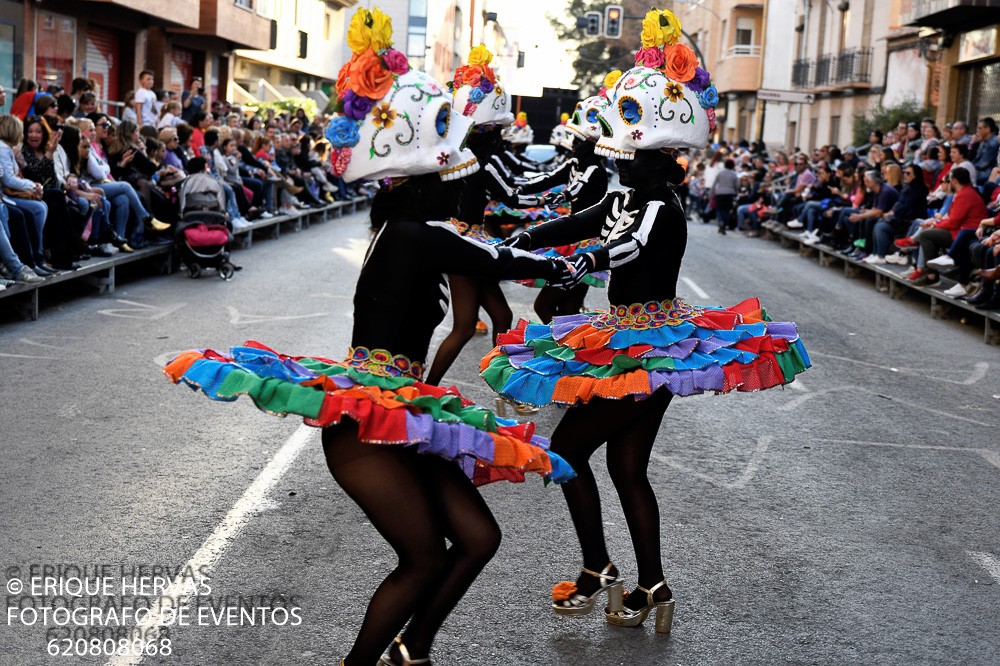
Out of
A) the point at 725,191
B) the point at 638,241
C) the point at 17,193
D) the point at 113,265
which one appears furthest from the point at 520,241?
the point at 725,191

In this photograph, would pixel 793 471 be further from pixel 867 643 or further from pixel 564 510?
pixel 867 643

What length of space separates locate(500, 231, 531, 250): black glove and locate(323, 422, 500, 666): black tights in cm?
94

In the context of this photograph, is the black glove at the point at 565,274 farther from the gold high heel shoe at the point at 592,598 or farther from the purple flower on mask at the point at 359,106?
the gold high heel shoe at the point at 592,598

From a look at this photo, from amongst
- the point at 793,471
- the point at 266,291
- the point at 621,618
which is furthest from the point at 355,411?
the point at 266,291

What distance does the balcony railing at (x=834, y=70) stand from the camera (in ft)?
137

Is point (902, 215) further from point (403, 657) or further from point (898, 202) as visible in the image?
point (403, 657)

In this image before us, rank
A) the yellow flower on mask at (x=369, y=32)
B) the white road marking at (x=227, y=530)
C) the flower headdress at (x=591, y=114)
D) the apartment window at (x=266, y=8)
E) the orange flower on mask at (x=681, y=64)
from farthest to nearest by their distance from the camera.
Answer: the apartment window at (x=266, y=8) < the flower headdress at (x=591, y=114) < the orange flower on mask at (x=681, y=64) < the white road marking at (x=227, y=530) < the yellow flower on mask at (x=369, y=32)

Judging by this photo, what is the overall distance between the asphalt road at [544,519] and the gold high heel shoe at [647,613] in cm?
5

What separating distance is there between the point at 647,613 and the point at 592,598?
0.25m

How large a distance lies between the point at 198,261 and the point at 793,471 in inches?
416

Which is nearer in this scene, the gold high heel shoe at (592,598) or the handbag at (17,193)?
the gold high heel shoe at (592,598)

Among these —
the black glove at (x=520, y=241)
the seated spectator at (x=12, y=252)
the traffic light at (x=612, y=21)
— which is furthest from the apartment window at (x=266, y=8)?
the black glove at (x=520, y=241)

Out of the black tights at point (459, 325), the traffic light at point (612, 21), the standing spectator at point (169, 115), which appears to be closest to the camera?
the black tights at point (459, 325)

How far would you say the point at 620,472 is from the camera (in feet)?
16.7
